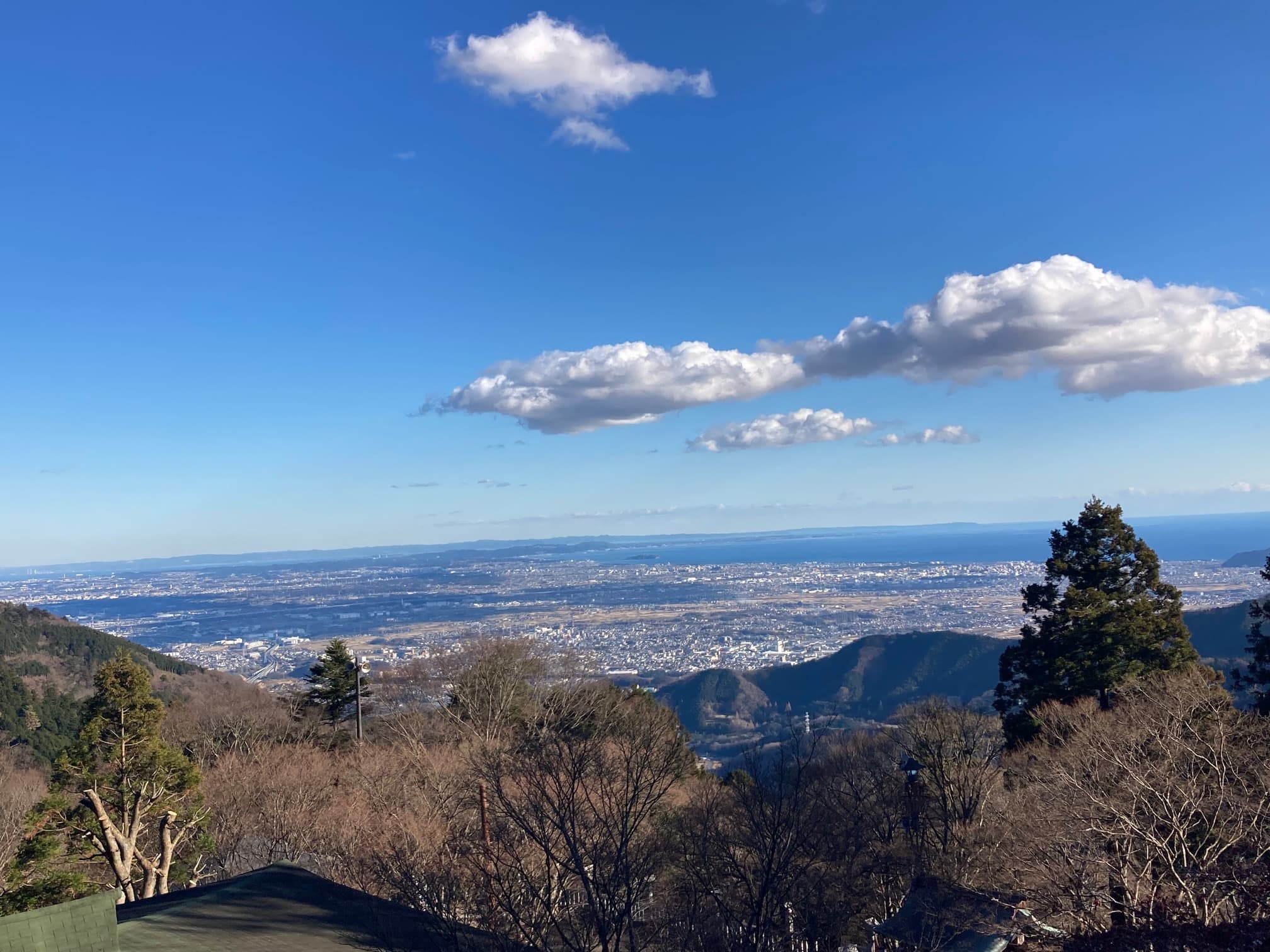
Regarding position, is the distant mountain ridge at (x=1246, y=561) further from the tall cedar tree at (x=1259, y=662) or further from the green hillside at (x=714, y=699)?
the tall cedar tree at (x=1259, y=662)

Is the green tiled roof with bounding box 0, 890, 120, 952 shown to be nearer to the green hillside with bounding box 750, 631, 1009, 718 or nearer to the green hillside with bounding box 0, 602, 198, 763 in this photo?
the green hillside with bounding box 0, 602, 198, 763

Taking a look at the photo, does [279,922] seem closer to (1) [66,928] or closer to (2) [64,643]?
(1) [66,928]

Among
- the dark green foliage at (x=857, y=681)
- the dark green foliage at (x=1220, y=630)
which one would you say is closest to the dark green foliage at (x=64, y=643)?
the dark green foliage at (x=857, y=681)

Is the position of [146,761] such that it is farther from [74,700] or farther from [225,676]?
[225,676]

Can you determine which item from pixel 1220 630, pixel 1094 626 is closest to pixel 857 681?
pixel 1220 630

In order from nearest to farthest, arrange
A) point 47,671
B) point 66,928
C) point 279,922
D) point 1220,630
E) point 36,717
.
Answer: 1. point 66,928
2. point 279,922
3. point 36,717
4. point 1220,630
5. point 47,671
